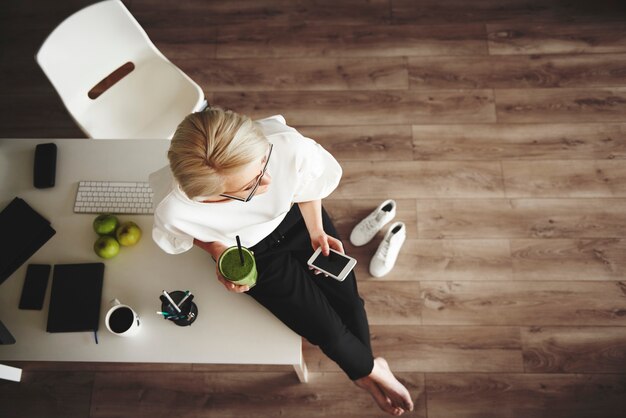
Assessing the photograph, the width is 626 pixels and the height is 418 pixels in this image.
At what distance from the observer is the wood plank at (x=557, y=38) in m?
2.69

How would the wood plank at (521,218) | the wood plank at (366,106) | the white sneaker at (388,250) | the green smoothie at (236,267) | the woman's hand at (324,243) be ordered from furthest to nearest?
1. the wood plank at (366,106)
2. the wood plank at (521,218)
3. the white sneaker at (388,250)
4. the woman's hand at (324,243)
5. the green smoothie at (236,267)

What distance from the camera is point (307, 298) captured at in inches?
60.5

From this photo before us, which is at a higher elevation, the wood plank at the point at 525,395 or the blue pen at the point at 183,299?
the blue pen at the point at 183,299

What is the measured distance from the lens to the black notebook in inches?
56.5

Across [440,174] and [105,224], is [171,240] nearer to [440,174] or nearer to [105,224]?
[105,224]

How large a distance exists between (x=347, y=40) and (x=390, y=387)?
2.00 m

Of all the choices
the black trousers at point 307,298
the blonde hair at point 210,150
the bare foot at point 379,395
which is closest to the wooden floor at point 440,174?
the bare foot at point 379,395

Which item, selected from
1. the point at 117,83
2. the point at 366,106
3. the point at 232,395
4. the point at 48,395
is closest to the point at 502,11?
the point at 366,106

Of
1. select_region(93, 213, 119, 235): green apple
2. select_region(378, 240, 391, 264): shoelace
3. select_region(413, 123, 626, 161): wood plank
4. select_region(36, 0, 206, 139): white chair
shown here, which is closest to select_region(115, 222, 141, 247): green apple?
select_region(93, 213, 119, 235): green apple

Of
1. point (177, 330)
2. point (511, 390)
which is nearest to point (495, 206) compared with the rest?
point (511, 390)

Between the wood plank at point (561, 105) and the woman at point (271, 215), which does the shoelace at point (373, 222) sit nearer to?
the woman at point (271, 215)

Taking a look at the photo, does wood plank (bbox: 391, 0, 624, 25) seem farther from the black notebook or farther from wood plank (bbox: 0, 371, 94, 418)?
wood plank (bbox: 0, 371, 94, 418)

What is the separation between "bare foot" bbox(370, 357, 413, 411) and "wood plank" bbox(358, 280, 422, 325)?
340 mm

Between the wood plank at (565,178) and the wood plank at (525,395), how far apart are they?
912mm
